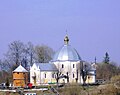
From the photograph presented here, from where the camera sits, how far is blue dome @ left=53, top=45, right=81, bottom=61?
6272 cm

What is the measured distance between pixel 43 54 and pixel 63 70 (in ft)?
38.1

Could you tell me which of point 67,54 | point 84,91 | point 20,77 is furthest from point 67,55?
point 84,91

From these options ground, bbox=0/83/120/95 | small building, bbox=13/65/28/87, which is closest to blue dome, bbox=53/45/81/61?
small building, bbox=13/65/28/87

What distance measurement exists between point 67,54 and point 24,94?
1681 cm

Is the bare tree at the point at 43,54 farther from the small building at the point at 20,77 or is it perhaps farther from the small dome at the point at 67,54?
the small building at the point at 20,77

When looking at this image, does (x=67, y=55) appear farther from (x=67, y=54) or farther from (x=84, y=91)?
(x=84, y=91)

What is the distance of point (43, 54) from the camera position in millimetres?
73125

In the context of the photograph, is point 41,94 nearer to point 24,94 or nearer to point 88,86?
point 24,94

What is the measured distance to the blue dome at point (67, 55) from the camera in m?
62.7

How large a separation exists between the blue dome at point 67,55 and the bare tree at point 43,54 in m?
8.64

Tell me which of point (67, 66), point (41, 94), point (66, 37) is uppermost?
point (66, 37)

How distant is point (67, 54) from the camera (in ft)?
206

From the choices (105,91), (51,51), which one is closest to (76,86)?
(105,91)

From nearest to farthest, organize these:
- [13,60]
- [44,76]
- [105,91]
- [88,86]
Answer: [105,91] < [88,86] < [44,76] < [13,60]
